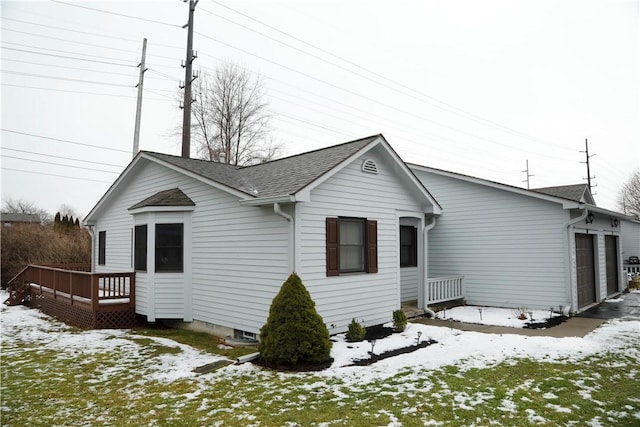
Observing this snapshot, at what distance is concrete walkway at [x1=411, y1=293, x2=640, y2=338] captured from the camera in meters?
8.94

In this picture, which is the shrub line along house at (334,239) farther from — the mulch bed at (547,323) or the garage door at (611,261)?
the garage door at (611,261)

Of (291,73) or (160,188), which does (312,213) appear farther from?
(291,73)

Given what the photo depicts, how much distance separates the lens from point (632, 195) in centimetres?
4266

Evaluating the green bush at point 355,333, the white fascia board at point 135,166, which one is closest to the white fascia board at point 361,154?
the white fascia board at point 135,166

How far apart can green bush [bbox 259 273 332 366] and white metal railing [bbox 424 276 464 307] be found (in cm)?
549

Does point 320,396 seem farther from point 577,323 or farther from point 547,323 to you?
point 577,323

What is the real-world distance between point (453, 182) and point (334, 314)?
7.42 metres

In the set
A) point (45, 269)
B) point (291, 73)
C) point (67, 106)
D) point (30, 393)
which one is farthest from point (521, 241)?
point (67, 106)

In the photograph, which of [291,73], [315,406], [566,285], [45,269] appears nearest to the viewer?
[315,406]

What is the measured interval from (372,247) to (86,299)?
25.6 ft

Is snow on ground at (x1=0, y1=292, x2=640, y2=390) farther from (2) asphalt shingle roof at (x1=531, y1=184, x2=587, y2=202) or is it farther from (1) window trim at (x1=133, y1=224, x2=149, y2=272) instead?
(2) asphalt shingle roof at (x1=531, y1=184, x2=587, y2=202)

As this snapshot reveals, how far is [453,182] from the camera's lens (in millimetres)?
13727

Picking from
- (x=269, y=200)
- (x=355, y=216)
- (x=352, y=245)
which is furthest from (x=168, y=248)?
(x=355, y=216)

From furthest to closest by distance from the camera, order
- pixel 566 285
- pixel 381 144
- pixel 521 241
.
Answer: pixel 521 241, pixel 566 285, pixel 381 144
